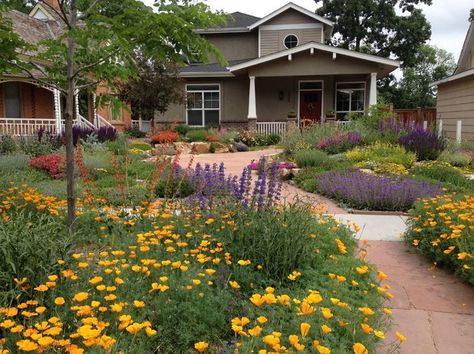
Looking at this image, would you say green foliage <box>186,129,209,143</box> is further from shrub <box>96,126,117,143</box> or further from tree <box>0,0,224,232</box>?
tree <box>0,0,224,232</box>

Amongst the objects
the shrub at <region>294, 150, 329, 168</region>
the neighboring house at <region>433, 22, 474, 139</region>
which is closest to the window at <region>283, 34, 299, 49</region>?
the neighboring house at <region>433, 22, 474, 139</region>

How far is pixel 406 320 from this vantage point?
10.4 feet

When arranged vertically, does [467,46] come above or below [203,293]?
above

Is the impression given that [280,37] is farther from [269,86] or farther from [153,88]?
[153,88]

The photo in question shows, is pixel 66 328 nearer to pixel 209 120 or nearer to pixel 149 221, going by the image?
pixel 149 221

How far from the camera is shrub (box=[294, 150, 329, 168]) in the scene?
1048 centimetres

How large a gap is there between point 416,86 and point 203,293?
4932 cm

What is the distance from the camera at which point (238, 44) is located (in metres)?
24.6

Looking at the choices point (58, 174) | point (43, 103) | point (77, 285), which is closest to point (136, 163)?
point (58, 174)

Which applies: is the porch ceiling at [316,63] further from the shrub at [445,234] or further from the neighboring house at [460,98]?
the shrub at [445,234]

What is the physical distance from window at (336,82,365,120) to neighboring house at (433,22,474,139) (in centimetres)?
380

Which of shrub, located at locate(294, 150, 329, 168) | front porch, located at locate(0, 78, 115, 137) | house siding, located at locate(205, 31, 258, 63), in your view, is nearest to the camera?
shrub, located at locate(294, 150, 329, 168)

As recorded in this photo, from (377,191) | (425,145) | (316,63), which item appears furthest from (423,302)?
(316,63)

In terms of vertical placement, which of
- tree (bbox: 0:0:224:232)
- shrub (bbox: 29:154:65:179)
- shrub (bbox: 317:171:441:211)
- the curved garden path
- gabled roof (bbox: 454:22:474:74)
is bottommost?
the curved garden path
